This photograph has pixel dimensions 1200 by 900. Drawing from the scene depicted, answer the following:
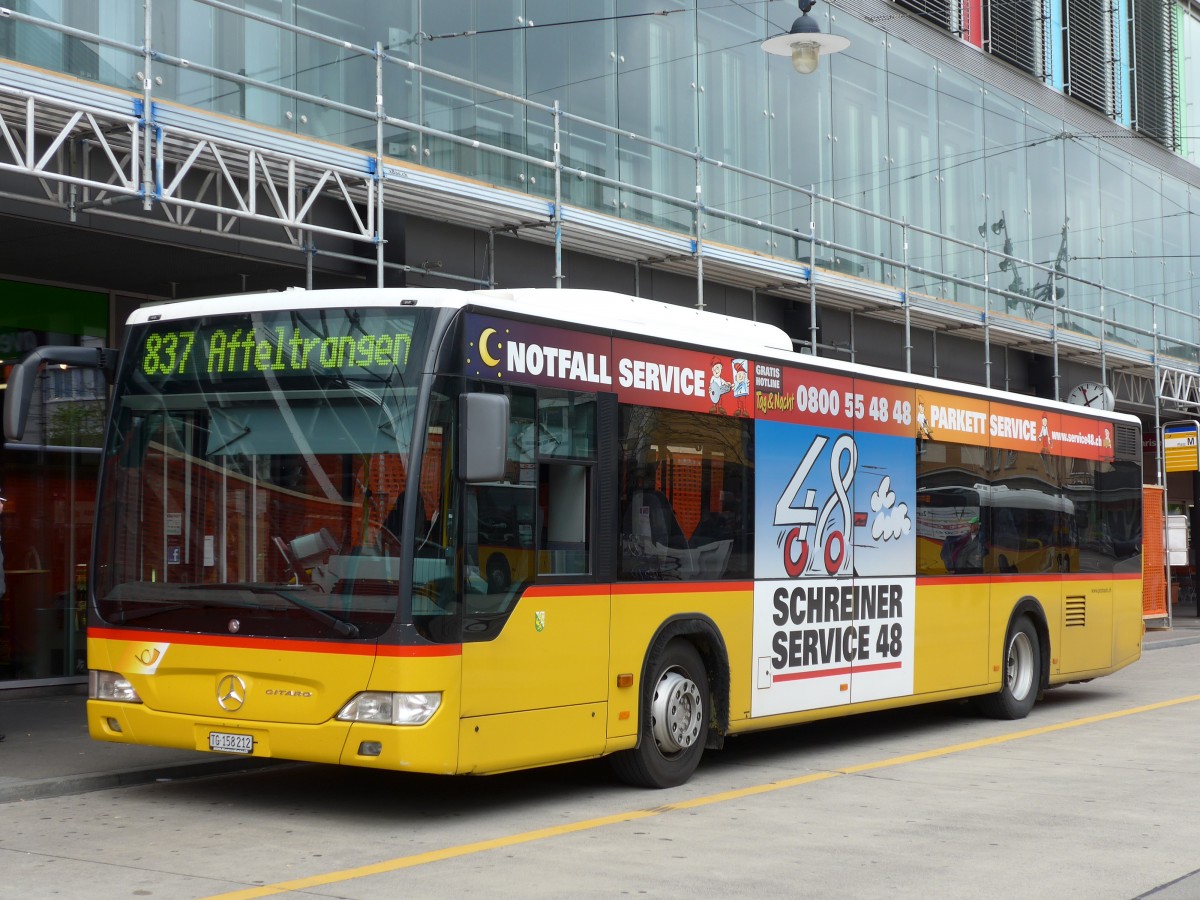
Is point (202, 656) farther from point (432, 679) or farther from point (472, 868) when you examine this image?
point (472, 868)

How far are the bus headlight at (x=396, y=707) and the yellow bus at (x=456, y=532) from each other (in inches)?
0.5

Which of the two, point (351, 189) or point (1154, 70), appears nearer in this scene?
point (351, 189)

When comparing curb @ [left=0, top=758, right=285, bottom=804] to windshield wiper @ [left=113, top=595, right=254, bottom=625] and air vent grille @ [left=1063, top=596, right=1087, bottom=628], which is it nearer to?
windshield wiper @ [left=113, top=595, right=254, bottom=625]

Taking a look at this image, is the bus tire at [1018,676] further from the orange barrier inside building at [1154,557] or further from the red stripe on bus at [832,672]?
the orange barrier inside building at [1154,557]

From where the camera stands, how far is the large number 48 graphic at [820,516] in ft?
37.6

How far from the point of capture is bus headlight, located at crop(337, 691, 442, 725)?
8.22 meters

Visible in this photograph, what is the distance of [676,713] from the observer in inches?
402

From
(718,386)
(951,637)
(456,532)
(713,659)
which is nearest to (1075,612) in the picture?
(951,637)

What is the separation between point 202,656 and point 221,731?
44cm

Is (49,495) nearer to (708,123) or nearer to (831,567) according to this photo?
(831,567)

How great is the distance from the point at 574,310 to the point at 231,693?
3.14m

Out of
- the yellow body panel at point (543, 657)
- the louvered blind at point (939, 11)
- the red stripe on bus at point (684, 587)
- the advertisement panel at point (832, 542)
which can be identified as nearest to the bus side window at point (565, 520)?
the yellow body panel at point (543, 657)

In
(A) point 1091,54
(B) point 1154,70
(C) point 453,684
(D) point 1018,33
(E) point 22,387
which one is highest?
(B) point 1154,70

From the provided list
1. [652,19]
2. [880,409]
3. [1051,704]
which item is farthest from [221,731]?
[652,19]
